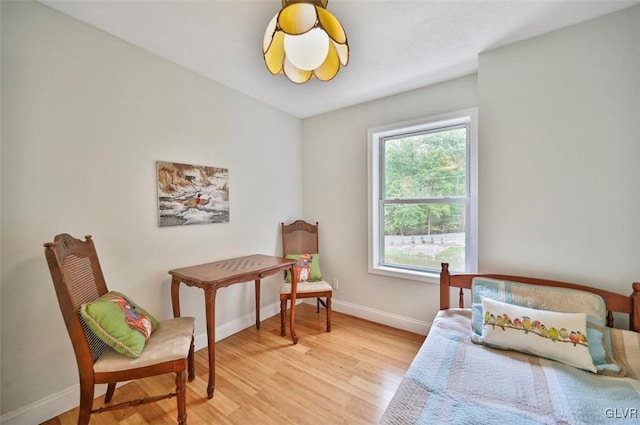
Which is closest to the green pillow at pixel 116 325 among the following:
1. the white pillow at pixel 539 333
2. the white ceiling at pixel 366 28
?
the white ceiling at pixel 366 28

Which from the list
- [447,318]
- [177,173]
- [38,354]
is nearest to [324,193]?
[177,173]

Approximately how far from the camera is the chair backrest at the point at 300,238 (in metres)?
3.11

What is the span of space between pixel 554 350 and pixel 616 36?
74.9 inches

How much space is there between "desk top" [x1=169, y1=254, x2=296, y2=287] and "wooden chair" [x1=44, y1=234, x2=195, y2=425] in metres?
0.37

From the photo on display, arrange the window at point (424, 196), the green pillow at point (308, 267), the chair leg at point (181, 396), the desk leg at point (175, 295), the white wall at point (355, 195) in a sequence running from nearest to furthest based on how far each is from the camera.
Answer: the chair leg at point (181, 396)
the desk leg at point (175, 295)
the window at point (424, 196)
the white wall at point (355, 195)
the green pillow at point (308, 267)

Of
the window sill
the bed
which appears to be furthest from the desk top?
the bed

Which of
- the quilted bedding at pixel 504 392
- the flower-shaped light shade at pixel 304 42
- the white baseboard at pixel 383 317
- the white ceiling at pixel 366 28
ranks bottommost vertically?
the white baseboard at pixel 383 317

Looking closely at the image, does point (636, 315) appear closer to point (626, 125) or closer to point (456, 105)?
point (626, 125)

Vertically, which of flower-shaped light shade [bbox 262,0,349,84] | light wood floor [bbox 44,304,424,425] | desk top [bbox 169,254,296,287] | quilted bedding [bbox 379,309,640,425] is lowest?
light wood floor [bbox 44,304,424,425]

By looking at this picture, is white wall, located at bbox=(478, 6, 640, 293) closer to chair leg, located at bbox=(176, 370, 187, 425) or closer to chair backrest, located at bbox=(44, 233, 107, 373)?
chair leg, located at bbox=(176, 370, 187, 425)

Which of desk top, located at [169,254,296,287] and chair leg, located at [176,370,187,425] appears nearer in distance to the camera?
chair leg, located at [176,370,187,425]

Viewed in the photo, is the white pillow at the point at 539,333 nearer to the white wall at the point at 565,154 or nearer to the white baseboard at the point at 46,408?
the white wall at the point at 565,154

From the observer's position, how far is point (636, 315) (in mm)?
1397

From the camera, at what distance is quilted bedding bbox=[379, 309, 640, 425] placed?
964 mm
